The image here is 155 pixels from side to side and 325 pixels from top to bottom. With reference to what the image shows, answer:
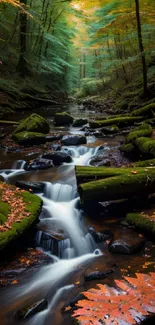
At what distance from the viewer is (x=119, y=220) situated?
5.60 m

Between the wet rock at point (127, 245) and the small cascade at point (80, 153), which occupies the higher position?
the small cascade at point (80, 153)

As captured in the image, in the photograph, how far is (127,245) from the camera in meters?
4.63

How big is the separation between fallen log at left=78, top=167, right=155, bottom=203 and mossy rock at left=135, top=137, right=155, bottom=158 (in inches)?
83.0

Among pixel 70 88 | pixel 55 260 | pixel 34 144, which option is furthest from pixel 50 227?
pixel 70 88

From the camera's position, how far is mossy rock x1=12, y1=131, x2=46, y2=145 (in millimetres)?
10641

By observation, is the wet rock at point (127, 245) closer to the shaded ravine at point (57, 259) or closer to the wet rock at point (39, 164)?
the shaded ravine at point (57, 259)

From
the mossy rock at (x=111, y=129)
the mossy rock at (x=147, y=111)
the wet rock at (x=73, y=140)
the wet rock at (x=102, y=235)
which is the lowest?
the wet rock at (x=102, y=235)

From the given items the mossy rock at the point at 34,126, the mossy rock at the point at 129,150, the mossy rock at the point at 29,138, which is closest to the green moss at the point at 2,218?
the mossy rock at the point at 129,150

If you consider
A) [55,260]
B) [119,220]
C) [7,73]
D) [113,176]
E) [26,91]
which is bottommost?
[55,260]

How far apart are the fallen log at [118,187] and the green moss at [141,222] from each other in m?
0.51

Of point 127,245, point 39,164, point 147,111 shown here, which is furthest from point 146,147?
point 147,111

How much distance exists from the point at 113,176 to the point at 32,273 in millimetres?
2668

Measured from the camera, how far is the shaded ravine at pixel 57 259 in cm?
373

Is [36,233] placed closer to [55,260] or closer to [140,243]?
[55,260]
